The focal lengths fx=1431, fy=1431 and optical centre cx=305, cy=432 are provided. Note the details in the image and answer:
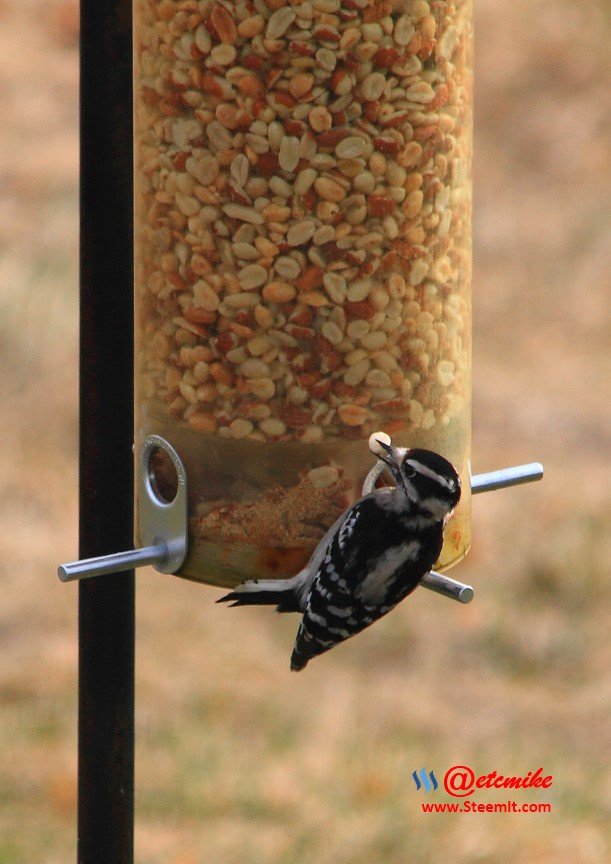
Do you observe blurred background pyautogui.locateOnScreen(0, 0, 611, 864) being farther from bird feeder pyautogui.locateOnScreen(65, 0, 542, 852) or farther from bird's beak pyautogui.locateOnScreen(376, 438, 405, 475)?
bird's beak pyautogui.locateOnScreen(376, 438, 405, 475)

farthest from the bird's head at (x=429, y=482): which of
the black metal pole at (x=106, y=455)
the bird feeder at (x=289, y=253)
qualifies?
the black metal pole at (x=106, y=455)

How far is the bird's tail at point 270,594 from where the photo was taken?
2.69 metres

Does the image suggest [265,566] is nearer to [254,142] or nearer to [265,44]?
[254,142]

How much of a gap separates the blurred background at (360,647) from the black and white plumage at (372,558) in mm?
2711

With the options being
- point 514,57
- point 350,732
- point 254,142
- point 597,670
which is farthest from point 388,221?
point 514,57

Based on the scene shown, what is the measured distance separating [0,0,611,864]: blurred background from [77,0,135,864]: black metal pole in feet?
8.75

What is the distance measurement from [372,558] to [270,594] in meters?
0.21

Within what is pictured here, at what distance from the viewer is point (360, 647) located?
21.4 ft

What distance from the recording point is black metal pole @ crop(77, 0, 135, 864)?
258 centimetres

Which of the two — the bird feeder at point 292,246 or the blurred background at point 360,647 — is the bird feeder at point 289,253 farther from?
the blurred background at point 360,647

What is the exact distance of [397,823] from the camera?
5281 mm

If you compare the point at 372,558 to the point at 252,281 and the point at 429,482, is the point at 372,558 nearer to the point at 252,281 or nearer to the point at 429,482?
the point at 429,482

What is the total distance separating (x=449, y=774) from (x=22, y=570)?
2.28 m

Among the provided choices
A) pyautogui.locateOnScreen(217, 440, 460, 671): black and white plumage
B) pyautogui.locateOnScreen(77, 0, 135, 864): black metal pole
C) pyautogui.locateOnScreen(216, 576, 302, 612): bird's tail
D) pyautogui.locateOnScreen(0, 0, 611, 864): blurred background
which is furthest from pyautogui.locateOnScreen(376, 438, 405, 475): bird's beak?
pyautogui.locateOnScreen(0, 0, 611, 864): blurred background
